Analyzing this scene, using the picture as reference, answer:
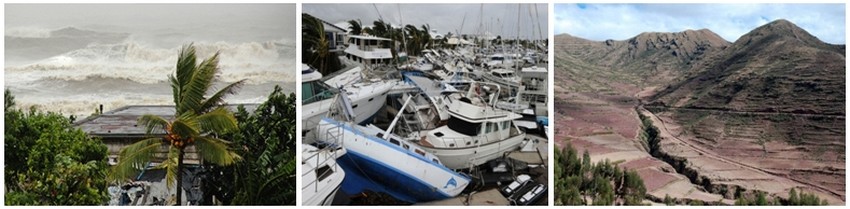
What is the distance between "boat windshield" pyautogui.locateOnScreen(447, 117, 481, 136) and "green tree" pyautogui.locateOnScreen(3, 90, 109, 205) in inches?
125

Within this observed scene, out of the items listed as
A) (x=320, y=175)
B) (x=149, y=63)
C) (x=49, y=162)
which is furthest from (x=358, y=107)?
(x=49, y=162)

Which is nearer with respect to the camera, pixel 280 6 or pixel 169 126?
pixel 169 126

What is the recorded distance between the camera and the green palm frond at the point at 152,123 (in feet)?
17.3

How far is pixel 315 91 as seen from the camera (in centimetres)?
575

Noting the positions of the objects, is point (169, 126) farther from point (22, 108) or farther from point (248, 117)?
point (22, 108)

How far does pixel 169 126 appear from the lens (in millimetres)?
5254

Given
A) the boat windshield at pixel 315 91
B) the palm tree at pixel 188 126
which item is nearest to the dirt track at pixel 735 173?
the boat windshield at pixel 315 91

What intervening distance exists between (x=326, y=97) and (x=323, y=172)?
684mm

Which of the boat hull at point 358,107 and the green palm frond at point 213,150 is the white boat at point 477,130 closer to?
the boat hull at point 358,107

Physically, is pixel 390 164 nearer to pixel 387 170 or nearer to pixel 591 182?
pixel 387 170

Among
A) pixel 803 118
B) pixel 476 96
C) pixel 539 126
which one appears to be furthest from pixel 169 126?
pixel 803 118

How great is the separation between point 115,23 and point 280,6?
151 centimetres

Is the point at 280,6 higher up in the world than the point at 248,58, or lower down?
higher up

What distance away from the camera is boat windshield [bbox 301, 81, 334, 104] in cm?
571
